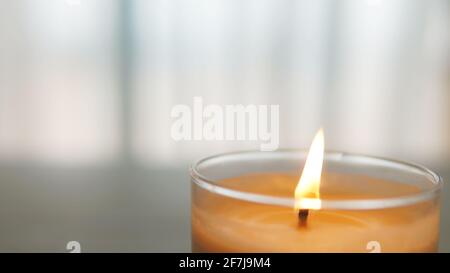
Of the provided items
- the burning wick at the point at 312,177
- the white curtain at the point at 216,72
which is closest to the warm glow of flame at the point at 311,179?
the burning wick at the point at 312,177

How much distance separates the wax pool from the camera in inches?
7.1

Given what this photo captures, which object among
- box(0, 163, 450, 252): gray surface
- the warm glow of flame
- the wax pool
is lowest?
box(0, 163, 450, 252): gray surface

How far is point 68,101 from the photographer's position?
467mm

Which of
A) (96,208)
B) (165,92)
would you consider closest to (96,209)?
(96,208)

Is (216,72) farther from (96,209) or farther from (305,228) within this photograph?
(305,228)

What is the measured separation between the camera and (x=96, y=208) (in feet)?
1.57

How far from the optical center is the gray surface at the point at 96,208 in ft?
1.54

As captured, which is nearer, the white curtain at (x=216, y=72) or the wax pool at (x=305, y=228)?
the wax pool at (x=305, y=228)

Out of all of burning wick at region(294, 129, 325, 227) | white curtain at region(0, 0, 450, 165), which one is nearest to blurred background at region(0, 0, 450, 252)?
white curtain at region(0, 0, 450, 165)

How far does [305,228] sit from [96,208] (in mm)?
325

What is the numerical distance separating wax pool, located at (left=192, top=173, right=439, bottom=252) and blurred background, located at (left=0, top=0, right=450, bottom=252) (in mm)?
271

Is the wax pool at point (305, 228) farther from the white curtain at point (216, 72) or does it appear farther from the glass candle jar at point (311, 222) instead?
the white curtain at point (216, 72)

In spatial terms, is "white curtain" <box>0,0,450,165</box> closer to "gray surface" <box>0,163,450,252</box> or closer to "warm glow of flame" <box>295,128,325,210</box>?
"gray surface" <box>0,163,450,252</box>
